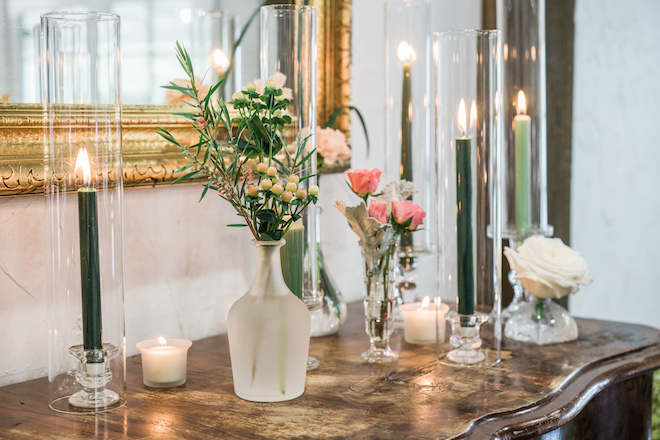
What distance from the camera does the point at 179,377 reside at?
3.05 ft

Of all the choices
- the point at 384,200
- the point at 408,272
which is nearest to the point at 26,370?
the point at 384,200

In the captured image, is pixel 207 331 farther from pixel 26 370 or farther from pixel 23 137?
pixel 23 137

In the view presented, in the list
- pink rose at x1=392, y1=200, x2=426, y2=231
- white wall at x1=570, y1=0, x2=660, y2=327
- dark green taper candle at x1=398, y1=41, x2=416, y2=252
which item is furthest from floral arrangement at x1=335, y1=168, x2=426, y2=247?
white wall at x1=570, y1=0, x2=660, y2=327

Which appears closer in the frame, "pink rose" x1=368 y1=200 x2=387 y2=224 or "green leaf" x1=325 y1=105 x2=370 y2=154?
"pink rose" x1=368 y1=200 x2=387 y2=224

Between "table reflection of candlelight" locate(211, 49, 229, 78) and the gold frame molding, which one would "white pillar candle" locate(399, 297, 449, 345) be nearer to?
the gold frame molding

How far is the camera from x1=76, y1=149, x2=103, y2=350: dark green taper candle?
2.69ft

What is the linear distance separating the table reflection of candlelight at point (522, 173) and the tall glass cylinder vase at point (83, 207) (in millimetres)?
731

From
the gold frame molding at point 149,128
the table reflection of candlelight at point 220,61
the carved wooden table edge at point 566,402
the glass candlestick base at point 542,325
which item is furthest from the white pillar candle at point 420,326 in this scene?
the table reflection of candlelight at point 220,61

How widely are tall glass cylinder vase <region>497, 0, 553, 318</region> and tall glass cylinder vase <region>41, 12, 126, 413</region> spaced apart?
673 mm

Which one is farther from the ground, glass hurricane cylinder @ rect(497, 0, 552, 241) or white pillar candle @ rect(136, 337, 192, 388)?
glass hurricane cylinder @ rect(497, 0, 552, 241)

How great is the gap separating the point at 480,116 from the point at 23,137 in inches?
23.0


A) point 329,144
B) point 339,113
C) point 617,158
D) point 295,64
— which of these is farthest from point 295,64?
point 617,158

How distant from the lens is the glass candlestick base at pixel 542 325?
1.16 meters

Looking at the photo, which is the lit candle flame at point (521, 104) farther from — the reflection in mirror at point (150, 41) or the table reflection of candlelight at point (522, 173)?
the reflection in mirror at point (150, 41)
